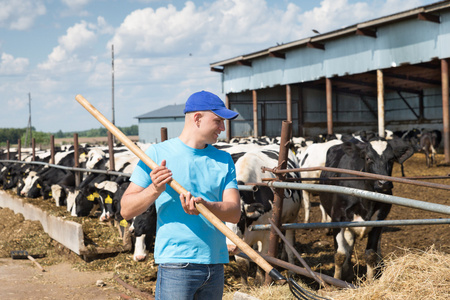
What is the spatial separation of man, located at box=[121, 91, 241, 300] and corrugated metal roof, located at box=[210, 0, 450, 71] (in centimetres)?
1756

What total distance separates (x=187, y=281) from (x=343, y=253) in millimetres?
4154

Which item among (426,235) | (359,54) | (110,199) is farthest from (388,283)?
(359,54)

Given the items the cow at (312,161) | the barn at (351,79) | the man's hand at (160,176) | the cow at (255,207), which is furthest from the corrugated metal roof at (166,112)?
the man's hand at (160,176)

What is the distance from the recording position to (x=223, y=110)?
9.45ft

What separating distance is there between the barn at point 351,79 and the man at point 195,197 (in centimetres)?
1746

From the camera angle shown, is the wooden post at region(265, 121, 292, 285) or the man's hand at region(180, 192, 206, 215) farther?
the wooden post at region(265, 121, 292, 285)

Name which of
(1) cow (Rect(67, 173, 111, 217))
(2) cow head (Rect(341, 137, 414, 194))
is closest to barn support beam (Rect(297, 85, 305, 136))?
(1) cow (Rect(67, 173, 111, 217))

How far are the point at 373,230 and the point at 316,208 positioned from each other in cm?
595

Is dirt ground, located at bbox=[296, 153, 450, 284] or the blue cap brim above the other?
the blue cap brim

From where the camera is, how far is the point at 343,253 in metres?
6.47

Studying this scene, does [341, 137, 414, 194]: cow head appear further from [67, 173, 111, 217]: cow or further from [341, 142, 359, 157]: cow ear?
[67, 173, 111, 217]: cow

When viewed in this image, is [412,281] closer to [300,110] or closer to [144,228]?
[144,228]

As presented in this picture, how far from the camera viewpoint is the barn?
1958cm

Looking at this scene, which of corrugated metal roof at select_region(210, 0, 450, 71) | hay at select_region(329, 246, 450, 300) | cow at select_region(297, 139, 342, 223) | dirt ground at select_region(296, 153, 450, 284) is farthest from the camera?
corrugated metal roof at select_region(210, 0, 450, 71)
